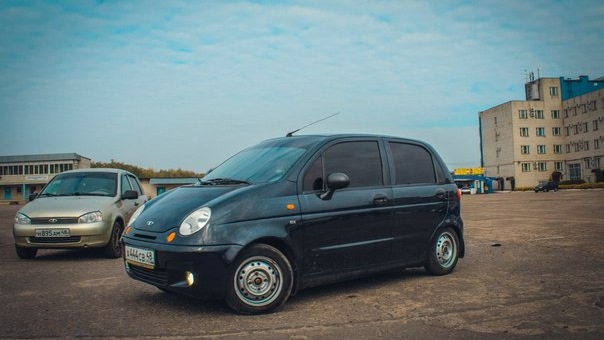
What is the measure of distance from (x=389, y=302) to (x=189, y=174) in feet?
298

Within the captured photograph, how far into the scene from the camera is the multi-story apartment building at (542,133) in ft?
225

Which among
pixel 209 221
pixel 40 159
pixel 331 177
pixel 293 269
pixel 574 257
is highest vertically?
pixel 40 159

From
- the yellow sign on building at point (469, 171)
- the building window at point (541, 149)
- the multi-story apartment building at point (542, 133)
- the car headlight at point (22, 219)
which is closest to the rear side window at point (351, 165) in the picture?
the car headlight at point (22, 219)

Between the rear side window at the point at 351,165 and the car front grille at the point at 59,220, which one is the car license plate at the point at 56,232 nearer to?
the car front grille at the point at 59,220

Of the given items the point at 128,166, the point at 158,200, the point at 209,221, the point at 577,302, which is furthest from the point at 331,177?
the point at 128,166

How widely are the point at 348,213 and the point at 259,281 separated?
123cm

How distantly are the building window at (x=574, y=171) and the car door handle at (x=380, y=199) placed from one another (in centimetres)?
7215

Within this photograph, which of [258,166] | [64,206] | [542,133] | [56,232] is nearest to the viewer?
[258,166]

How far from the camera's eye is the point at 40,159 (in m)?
75.8

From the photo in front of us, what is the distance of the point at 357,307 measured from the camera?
465 cm

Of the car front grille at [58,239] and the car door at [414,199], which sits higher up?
the car door at [414,199]

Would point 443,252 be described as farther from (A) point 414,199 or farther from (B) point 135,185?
(B) point 135,185

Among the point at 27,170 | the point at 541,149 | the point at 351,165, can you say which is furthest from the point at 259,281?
the point at 27,170

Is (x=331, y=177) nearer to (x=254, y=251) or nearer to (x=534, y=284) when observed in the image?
(x=254, y=251)
